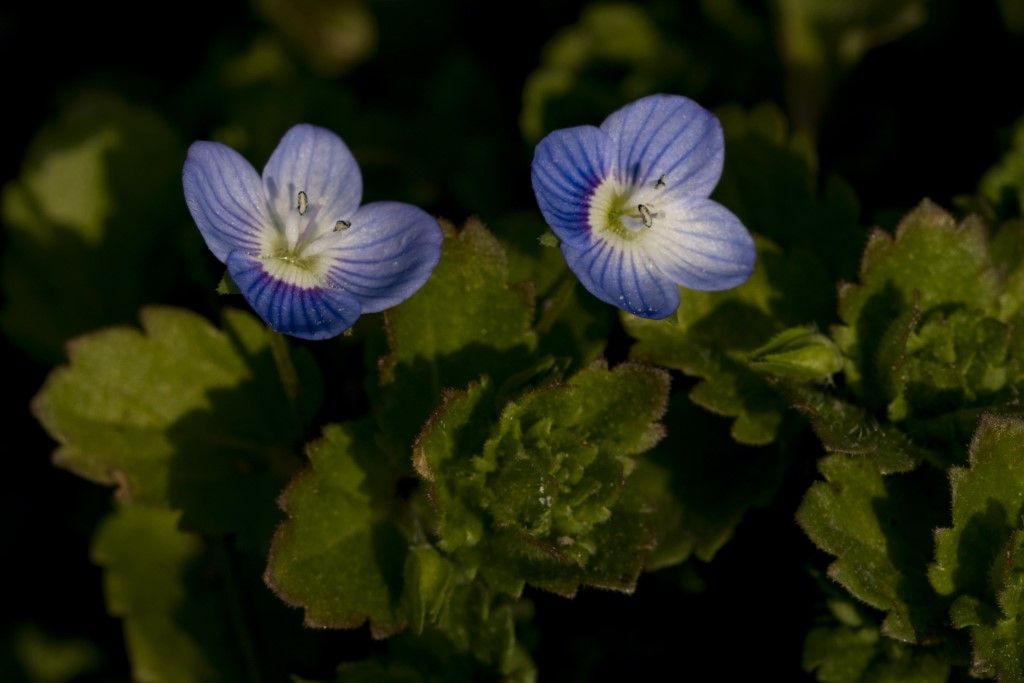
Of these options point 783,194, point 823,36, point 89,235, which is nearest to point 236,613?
point 89,235

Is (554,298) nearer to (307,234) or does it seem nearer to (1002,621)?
(307,234)

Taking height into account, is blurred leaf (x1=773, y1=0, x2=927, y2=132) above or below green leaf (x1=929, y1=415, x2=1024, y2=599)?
above

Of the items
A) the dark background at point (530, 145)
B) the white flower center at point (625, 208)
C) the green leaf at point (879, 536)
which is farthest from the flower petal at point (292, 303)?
the green leaf at point (879, 536)

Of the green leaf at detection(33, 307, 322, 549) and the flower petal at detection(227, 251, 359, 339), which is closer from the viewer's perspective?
the flower petal at detection(227, 251, 359, 339)

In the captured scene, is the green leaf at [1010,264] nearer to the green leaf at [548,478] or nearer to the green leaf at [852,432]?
the green leaf at [852,432]

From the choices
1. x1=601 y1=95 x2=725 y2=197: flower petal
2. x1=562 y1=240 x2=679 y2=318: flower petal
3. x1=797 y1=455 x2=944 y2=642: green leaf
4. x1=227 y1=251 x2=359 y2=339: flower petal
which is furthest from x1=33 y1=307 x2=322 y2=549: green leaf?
x1=797 y1=455 x2=944 y2=642: green leaf

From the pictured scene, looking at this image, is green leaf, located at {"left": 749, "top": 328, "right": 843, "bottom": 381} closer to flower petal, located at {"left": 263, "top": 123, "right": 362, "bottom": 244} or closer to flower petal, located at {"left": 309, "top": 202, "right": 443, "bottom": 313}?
flower petal, located at {"left": 309, "top": 202, "right": 443, "bottom": 313}

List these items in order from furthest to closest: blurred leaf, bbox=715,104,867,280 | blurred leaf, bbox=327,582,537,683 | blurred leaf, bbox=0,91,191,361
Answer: blurred leaf, bbox=0,91,191,361, blurred leaf, bbox=715,104,867,280, blurred leaf, bbox=327,582,537,683

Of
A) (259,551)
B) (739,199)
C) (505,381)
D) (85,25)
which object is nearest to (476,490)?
(505,381)
